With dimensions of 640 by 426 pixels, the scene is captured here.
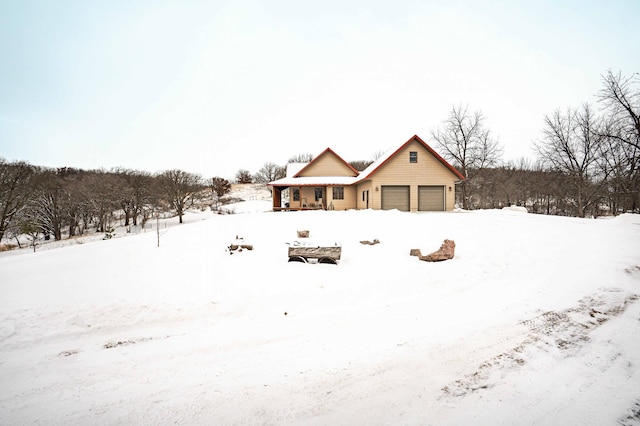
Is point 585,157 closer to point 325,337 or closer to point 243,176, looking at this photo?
point 325,337

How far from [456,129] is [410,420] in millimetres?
35963

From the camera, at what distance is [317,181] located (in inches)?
970

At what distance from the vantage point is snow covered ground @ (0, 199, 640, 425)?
3053 millimetres

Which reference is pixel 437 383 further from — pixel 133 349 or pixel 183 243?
pixel 183 243

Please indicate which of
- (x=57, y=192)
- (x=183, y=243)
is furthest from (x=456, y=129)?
(x=57, y=192)

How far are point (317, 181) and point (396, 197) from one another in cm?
731

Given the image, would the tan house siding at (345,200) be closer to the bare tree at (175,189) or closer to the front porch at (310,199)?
the front porch at (310,199)

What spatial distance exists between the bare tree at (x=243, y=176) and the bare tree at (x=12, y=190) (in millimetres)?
43804

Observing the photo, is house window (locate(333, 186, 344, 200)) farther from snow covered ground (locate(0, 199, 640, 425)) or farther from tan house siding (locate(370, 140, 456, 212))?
snow covered ground (locate(0, 199, 640, 425))

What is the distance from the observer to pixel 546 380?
3.33 metres

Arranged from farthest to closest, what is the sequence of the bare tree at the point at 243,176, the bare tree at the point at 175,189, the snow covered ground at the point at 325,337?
the bare tree at the point at 243,176 < the bare tree at the point at 175,189 < the snow covered ground at the point at 325,337

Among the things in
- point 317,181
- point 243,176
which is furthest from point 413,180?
point 243,176

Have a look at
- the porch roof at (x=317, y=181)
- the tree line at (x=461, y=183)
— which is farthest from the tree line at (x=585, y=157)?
the porch roof at (x=317, y=181)

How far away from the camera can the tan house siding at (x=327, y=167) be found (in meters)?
26.3
